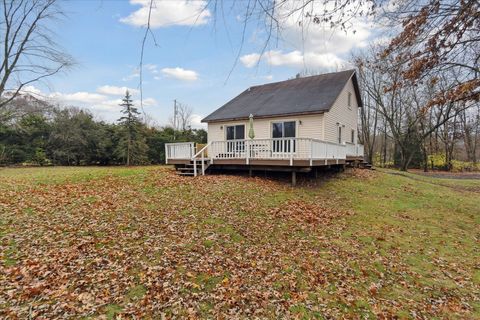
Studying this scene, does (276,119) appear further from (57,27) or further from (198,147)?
(57,27)

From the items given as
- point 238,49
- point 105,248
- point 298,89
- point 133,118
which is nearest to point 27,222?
point 105,248

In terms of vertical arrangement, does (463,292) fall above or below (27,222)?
below

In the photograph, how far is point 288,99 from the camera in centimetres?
1562

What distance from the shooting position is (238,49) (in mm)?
2090

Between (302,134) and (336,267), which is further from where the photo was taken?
(302,134)

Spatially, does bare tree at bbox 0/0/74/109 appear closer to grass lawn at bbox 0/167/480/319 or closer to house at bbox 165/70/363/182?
grass lawn at bbox 0/167/480/319

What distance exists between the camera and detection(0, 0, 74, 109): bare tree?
1423 centimetres

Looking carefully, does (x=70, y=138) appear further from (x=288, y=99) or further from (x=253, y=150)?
(x=288, y=99)

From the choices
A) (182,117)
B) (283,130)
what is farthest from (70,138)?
(182,117)

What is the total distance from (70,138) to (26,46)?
8.47m

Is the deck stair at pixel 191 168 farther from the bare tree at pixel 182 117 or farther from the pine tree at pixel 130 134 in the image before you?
the bare tree at pixel 182 117

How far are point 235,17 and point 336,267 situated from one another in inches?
186

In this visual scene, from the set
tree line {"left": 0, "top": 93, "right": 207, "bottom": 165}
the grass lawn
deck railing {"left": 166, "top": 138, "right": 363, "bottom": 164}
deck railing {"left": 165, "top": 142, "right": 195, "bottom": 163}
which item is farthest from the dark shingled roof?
tree line {"left": 0, "top": 93, "right": 207, "bottom": 165}

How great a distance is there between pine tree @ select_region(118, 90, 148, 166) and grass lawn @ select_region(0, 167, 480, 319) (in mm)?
13590
